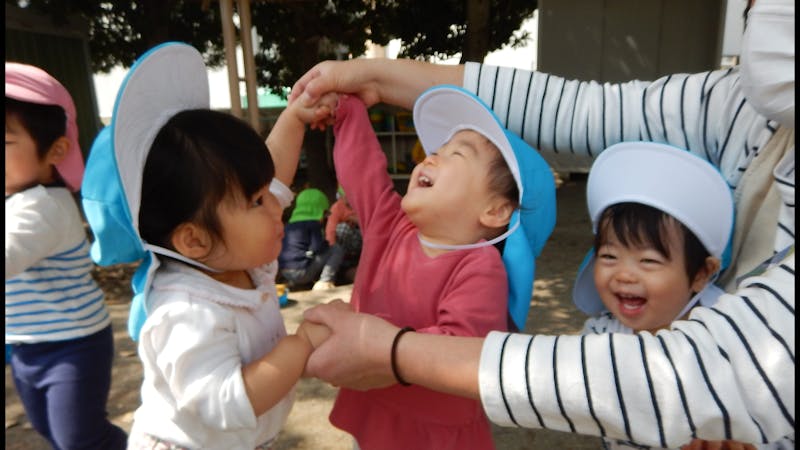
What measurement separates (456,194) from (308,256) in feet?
16.4

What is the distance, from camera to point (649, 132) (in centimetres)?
176

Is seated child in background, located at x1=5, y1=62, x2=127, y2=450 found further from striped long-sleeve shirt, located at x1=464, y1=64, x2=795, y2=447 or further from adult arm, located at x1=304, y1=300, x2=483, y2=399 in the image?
striped long-sleeve shirt, located at x1=464, y1=64, x2=795, y2=447

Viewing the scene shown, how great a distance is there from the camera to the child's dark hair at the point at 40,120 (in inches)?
85.3

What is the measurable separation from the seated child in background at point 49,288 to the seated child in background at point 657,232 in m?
1.94

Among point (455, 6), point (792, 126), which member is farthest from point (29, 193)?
point (455, 6)

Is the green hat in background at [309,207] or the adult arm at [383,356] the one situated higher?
the adult arm at [383,356]

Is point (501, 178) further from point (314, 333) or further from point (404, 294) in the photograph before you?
point (314, 333)

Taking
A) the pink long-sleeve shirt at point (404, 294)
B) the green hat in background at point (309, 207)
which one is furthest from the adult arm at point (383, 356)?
the green hat in background at point (309, 207)

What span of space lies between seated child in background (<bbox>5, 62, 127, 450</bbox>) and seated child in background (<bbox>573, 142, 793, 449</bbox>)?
6.35ft

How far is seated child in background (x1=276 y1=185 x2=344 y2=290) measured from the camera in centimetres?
635

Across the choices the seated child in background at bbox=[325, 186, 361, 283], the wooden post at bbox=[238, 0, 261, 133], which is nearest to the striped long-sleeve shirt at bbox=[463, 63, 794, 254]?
the wooden post at bbox=[238, 0, 261, 133]

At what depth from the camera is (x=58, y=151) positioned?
2.32 meters

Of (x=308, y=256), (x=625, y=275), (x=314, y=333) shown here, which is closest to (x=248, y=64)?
(x=308, y=256)

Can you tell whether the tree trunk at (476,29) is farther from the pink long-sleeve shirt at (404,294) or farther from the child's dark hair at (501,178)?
the child's dark hair at (501,178)
